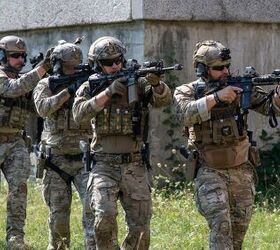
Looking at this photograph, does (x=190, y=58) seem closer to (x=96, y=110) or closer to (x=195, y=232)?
(x=195, y=232)

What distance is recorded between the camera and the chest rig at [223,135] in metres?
6.72

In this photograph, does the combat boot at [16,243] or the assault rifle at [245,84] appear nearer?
the assault rifle at [245,84]

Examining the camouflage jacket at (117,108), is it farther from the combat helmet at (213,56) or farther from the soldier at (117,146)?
the combat helmet at (213,56)

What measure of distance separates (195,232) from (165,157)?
7.44ft

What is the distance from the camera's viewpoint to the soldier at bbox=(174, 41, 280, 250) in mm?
6672

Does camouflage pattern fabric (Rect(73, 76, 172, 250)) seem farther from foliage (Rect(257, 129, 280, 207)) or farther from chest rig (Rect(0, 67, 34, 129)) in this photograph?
foliage (Rect(257, 129, 280, 207))

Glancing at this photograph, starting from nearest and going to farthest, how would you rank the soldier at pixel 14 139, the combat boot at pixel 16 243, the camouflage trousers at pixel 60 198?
the camouflage trousers at pixel 60 198, the combat boot at pixel 16 243, the soldier at pixel 14 139

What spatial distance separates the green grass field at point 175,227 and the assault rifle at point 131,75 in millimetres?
2001

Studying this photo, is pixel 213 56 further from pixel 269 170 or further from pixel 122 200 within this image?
pixel 269 170

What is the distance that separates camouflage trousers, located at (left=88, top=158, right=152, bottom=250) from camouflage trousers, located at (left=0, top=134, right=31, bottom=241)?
1.48 meters

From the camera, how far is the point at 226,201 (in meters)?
6.62

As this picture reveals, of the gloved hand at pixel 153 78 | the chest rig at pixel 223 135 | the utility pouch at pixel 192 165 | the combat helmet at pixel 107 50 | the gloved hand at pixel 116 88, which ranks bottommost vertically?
the utility pouch at pixel 192 165

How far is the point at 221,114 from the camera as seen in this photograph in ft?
22.1

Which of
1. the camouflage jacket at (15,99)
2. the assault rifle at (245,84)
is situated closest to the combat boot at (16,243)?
the camouflage jacket at (15,99)
